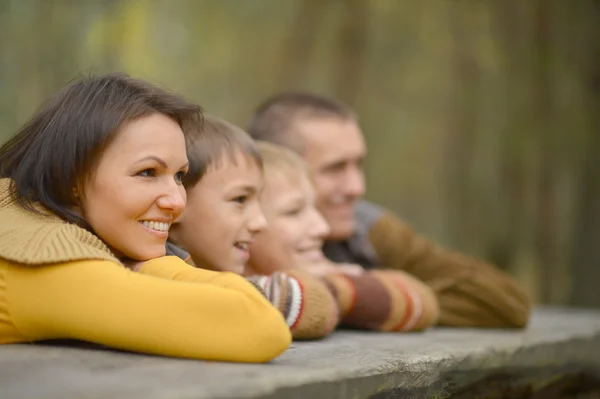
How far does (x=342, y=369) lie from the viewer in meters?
1.69

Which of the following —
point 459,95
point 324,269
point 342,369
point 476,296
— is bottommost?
point 476,296

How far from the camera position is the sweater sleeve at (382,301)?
106 inches

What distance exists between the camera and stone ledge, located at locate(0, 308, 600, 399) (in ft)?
4.61

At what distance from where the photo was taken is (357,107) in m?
5.38

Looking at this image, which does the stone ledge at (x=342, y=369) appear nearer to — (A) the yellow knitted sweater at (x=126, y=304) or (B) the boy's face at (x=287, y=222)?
(A) the yellow knitted sweater at (x=126, y=304)

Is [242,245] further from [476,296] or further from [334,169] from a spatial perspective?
[476,296]

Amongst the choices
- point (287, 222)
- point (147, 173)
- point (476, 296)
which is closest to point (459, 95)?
point (476, 296)

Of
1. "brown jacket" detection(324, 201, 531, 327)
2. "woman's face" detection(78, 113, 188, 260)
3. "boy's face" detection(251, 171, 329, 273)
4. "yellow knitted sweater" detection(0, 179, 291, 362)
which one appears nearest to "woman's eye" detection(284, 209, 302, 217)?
"boy's face" detection(251, 171, 329, 273)

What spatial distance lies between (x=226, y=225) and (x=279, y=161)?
1.69 ft

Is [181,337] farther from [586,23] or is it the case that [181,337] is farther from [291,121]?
[586,23]

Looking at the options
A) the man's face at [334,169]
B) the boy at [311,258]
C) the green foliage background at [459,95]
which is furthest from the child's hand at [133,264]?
the green foliage background at [459,95]

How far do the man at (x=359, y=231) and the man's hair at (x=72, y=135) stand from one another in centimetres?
138

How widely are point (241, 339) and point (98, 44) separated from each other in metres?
2.86

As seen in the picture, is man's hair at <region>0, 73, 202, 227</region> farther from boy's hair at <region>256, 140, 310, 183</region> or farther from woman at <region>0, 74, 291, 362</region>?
boy's hair at <region>256, 140, 310, 183</region>
